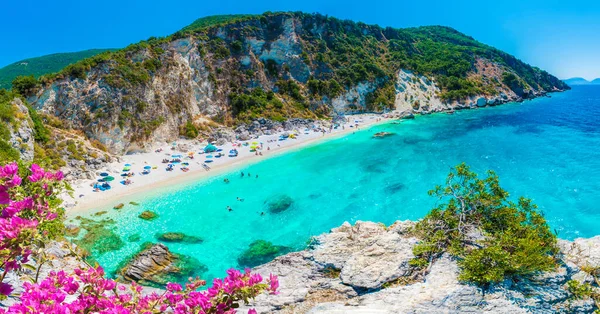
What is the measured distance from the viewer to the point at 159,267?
2167 cm

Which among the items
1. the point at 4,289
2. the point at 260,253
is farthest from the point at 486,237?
the point at 260,253

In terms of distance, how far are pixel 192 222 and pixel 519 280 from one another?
2623cm

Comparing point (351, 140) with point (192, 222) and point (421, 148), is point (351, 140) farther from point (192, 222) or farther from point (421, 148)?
point (192, 222)

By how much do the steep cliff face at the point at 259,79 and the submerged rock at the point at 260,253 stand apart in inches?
1294

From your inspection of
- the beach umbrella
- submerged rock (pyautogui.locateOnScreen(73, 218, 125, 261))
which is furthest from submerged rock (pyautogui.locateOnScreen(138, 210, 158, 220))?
the beach umbrella

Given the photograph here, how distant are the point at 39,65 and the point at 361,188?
123931 mm

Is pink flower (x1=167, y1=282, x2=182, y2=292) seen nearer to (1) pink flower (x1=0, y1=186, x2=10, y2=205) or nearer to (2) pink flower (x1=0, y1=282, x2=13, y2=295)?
(2) pink flower (x1=0, y1=282, x2=13, y2=295)

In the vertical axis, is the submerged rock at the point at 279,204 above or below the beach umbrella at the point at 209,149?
below

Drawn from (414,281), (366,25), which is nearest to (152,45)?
(414,281)

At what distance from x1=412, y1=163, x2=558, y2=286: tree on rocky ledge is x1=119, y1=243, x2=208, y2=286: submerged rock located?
15918 mm

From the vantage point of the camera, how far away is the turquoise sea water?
2670cm

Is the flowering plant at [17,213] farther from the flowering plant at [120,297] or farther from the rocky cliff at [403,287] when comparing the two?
the rocky cliff at [403,287]

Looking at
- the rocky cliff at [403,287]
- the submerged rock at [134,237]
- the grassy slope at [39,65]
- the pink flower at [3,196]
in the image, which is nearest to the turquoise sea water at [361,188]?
the submerged rock at [134,237]

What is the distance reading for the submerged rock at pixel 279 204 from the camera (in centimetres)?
3189
